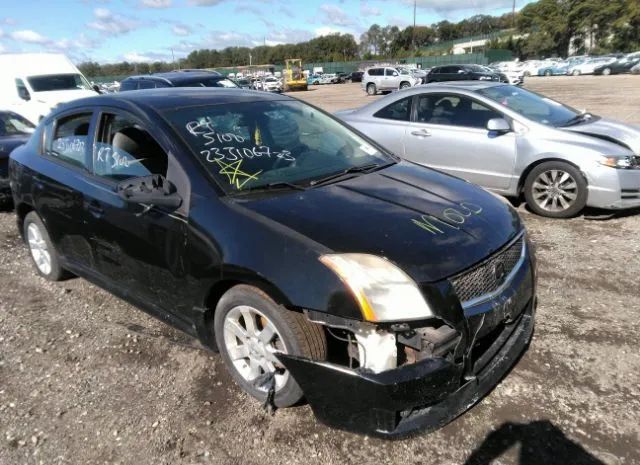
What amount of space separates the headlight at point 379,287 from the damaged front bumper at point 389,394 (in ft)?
0.76

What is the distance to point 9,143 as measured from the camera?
281 inches

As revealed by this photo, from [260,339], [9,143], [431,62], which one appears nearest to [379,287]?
[260,339]

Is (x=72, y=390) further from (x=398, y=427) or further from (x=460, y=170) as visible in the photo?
(x=460, y=170)

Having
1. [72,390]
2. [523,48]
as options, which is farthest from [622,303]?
[523,48]

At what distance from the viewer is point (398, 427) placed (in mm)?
2221

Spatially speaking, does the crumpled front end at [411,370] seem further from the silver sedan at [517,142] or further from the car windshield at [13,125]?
the car windshield at [13,125]

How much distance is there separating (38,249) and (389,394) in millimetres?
→ 3679

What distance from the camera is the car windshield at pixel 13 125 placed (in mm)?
7926

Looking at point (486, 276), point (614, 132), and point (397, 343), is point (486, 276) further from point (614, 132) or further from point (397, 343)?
point (614, 132)

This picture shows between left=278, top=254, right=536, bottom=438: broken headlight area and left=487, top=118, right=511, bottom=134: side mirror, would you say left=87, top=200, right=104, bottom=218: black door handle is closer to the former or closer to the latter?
left=278, top=254, right=536, bottom=438: broken headlight area

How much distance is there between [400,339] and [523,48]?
83.1m

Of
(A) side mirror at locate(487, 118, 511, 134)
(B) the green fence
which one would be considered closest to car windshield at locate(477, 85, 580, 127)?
(A) side mirror at locate(487, 118, 511, 134)

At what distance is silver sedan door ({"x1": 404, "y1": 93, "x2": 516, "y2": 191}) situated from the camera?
5980 mm

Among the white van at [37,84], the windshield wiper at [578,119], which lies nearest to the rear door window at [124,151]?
the windshield wiper at [578,119]
